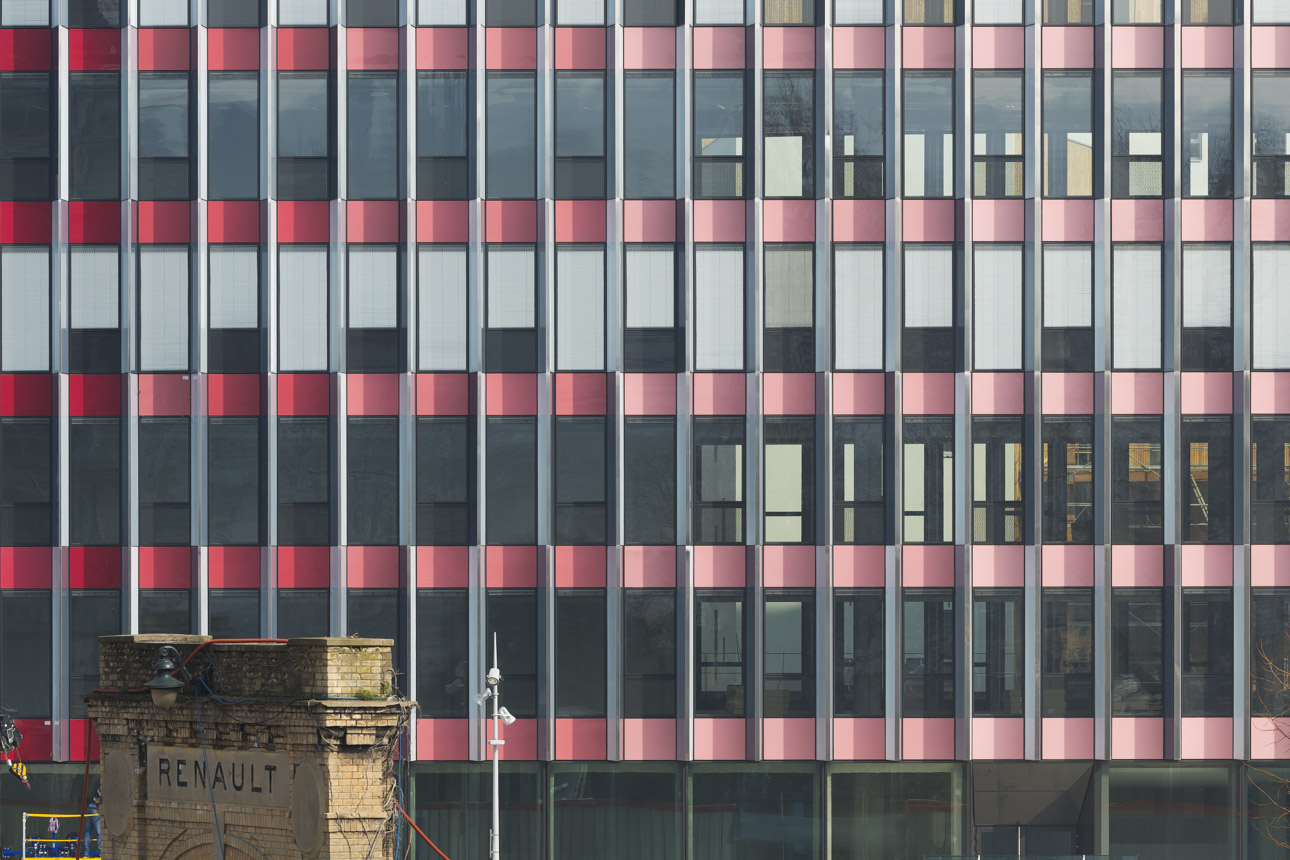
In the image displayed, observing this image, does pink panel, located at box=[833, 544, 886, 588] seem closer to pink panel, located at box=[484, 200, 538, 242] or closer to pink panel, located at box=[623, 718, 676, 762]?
pink panel, located at box=[623, 718, 676, 762]

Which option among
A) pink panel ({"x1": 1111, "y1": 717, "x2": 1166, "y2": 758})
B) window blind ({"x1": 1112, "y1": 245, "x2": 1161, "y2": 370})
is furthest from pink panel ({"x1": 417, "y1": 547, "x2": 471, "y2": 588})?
window blind ({"x1": 1112, "y1": 245, "x2": 1161, "y2": 370})

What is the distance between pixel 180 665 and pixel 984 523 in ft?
68.5

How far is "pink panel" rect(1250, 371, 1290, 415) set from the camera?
35.6 m

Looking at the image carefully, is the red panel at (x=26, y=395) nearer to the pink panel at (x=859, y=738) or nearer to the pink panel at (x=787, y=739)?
the pink panel at (x=787, y=739)

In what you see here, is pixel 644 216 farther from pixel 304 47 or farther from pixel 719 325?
pixel 304 47

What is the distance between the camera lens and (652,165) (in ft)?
119

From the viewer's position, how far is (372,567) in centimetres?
3606

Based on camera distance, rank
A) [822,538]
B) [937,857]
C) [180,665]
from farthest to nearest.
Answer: [822,538] → [937,857] → [180,665]

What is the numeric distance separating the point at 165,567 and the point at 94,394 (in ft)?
15.3

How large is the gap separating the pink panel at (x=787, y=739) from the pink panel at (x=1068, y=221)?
1326cm

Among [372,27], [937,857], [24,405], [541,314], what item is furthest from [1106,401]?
[24,405]

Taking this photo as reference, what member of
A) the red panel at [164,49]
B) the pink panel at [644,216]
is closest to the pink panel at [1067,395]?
the pink panel at [644,216]

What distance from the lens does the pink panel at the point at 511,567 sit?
3584 cm

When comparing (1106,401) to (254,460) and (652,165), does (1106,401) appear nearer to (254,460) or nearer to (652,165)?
(652,165)
